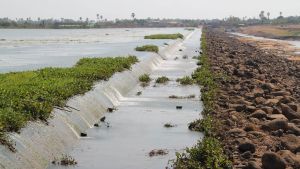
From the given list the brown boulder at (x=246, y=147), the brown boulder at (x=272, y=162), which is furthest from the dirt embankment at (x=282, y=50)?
the brown boulder at (x=272, y=162)

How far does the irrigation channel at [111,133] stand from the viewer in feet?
45.6

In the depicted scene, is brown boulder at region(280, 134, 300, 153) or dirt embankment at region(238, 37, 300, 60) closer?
brown boulder at region(280, 134, 300, 153)

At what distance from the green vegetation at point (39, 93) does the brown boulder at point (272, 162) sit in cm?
709

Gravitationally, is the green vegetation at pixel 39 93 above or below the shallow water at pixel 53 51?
above

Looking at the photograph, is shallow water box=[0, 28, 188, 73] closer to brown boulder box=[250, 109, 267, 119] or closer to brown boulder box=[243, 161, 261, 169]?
brown boulder box=[250, 109, 267, 119]

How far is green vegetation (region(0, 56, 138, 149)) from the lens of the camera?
14.2m

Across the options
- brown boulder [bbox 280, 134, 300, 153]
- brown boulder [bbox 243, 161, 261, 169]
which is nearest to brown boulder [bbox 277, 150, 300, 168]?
brown boulder [bbox 280, 134, 300, 153]

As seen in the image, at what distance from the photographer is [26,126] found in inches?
573

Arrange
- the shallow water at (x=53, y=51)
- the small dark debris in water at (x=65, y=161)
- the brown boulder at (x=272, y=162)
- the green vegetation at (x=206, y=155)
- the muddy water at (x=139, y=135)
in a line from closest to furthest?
the brown boulder at (x=272, y=162) < the green vegetation at (x=206, y=155) < the small dark debris in water at (x=65, y=161) < the muddy water at (x=139, y=135) < the shallow water at (x=53, y=51)

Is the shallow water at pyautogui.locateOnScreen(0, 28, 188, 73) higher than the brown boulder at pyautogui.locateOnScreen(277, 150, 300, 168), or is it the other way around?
the brown boulder at pyautogui.locateOnScreen(277, 150, 300, 168)

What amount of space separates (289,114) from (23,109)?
36.4 feet

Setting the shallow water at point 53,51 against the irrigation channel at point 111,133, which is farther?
the shallow water at point 53,51

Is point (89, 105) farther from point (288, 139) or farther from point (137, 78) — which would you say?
point (137, 78)

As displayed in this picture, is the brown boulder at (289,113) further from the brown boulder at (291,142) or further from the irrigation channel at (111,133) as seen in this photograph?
the irrigation channel at (111,133)
